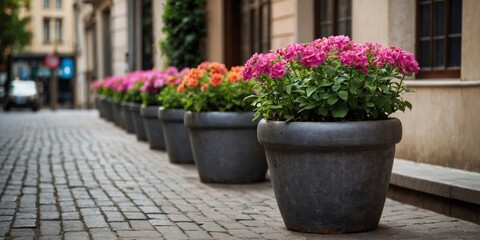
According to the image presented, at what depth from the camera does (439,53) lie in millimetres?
9297

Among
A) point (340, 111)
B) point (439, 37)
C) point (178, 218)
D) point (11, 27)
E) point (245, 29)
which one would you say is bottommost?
point (178, 218)

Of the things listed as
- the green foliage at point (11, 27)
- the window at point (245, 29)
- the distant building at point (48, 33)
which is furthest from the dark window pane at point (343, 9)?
the distant building at point (48, 33)

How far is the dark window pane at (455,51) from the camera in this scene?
884cm

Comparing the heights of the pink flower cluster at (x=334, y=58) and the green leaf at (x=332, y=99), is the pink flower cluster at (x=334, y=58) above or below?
above

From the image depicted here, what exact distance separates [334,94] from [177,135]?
576cm

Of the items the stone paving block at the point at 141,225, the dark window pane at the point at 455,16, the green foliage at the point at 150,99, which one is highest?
the dark window pane at the point at 455,16

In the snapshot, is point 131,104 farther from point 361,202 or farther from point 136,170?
point 361,202

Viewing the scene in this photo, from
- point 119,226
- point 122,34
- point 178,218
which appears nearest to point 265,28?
point 178,218

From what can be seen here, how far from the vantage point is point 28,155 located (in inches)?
529

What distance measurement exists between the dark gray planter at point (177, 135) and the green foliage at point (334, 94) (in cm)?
515

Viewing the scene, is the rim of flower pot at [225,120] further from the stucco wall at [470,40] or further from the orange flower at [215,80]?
the stucco wall at [470,40]

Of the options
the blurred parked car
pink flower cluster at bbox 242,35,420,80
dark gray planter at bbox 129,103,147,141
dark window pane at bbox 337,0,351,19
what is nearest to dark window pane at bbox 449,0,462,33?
pink flower cluster at bbox 242,35,420,80

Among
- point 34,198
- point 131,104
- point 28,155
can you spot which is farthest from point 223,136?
point 131,104

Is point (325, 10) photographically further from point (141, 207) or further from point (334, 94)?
point (334, 94)
